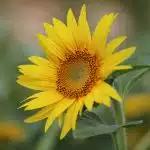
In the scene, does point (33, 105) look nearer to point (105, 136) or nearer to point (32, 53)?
point (105, 136)

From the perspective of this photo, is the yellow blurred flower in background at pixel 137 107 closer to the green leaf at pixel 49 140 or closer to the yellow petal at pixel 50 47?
the green leaf at pixel 49 140

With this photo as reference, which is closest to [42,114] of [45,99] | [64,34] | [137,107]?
[45,99]

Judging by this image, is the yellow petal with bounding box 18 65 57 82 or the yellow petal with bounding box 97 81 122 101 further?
the yellow petal with bounding box 18 65 57 82

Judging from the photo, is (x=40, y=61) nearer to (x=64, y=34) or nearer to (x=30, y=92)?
(x=64, y=34)

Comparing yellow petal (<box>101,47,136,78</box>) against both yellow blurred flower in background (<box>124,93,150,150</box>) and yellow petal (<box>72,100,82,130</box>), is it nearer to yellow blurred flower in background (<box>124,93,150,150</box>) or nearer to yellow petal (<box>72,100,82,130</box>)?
yellow petal (<box>72,100,82,130</box>)

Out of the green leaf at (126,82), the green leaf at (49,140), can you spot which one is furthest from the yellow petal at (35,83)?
the green leaf at (49,140)

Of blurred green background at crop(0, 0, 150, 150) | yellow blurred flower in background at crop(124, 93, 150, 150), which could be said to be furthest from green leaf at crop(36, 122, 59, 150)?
yellow blurred flower in background at crop(124, 93, 150, 150)
